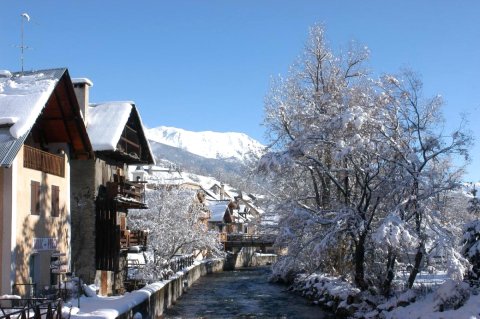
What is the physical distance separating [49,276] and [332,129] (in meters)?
14.3

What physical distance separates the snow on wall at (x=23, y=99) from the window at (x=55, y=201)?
4827 mm

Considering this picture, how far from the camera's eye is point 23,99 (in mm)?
22844

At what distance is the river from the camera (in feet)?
97.0

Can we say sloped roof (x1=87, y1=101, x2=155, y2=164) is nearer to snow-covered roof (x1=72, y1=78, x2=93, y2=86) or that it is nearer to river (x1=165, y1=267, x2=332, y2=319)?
snow-covered roof (x1=72, y1=78, x2=93, y2=86)

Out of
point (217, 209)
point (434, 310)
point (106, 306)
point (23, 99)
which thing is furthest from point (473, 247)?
point (217, 209)

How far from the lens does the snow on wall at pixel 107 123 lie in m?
30.9

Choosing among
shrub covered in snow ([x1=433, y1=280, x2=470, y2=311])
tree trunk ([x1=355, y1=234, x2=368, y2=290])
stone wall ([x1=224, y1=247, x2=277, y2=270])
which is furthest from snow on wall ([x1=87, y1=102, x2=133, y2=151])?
stone wall ([x1=224, y1=247, x2=277, y2=270])

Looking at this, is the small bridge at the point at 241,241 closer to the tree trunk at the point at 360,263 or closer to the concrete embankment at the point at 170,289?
the concrete embankment at the point at 170,289

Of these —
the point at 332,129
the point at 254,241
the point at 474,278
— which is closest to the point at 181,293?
the point at 332,129

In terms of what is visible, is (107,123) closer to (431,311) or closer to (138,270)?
(138,270)

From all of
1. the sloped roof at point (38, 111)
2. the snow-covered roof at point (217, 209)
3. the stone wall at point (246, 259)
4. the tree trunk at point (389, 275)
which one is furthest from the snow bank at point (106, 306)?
the snow-covered roof at point (217, 209)

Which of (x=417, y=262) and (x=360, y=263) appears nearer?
(x=417, y=262)

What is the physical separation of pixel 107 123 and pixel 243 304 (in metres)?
13.5

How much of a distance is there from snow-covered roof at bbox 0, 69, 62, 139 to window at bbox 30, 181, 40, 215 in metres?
3.30
